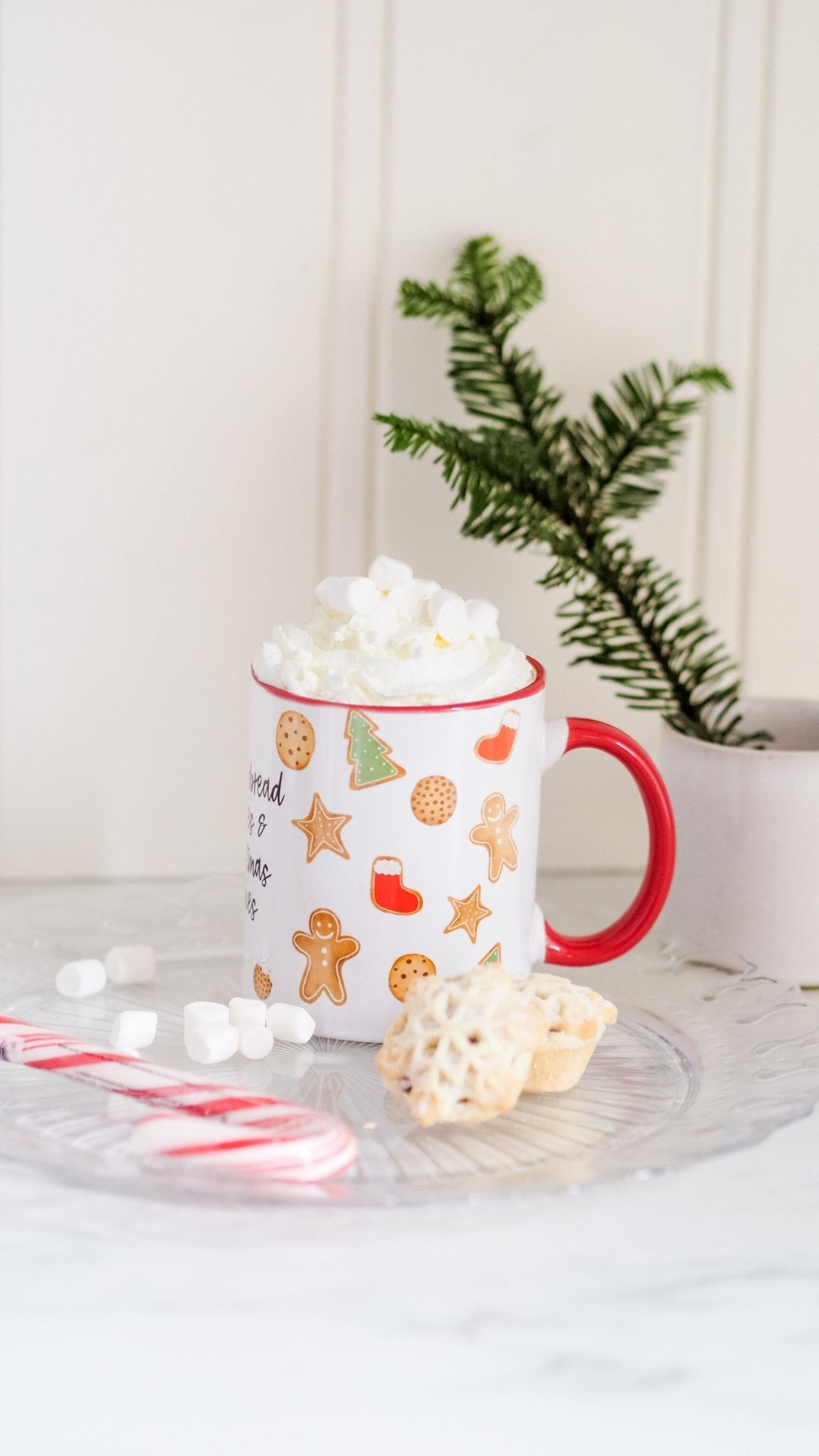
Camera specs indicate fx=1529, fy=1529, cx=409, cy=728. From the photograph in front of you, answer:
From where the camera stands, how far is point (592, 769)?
974mm

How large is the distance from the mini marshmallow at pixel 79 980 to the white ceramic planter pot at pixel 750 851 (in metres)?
0.31

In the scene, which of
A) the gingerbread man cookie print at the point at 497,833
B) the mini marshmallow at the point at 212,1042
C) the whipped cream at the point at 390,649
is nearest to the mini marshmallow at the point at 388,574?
the whipped cream at the point at 390,649

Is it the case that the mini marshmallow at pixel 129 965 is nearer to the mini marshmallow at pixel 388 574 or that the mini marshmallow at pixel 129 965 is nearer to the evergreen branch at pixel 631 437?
the mini marshmallow at pixel 388 574

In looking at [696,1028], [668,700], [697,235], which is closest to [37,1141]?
[696,1028]

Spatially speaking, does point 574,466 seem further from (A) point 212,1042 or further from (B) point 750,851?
(A) point 212,1042

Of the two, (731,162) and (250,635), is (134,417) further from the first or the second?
(731,162)

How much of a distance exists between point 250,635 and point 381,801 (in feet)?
0.93

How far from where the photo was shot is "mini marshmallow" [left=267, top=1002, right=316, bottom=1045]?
0.67 metres

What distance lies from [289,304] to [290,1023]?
43 cm

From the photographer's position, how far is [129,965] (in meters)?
0.77

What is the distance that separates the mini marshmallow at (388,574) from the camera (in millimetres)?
688

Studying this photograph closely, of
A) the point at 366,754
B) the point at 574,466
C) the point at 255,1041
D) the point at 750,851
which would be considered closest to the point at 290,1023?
the point at 255,1041

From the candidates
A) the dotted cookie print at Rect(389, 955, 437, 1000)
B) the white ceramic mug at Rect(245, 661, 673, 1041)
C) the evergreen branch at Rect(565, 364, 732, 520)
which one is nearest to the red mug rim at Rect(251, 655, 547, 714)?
the white ceramic mug at Rect(245, 661, 673, 1041)

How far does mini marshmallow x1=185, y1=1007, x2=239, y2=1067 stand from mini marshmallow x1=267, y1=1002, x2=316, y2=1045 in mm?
17
